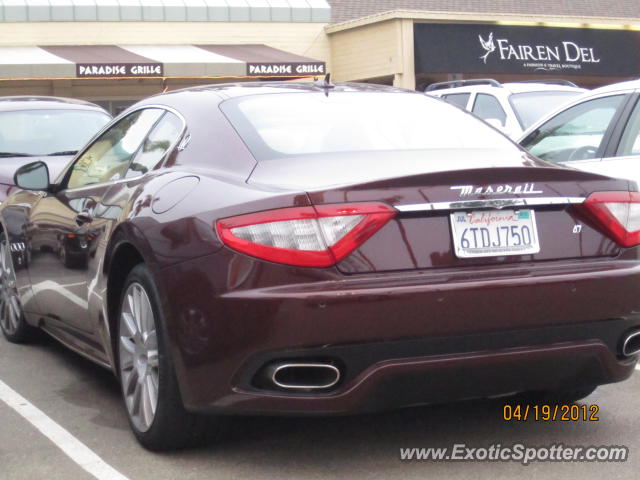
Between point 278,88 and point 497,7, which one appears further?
point 497,7

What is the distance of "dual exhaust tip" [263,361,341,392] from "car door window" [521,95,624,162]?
3682 millimetres

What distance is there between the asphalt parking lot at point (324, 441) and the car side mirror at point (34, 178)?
1154 mm

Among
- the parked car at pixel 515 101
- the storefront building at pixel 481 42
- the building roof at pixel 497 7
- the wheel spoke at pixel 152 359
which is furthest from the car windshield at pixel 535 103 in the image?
the building roof at pixel 497 7

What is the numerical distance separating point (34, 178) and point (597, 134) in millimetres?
3439

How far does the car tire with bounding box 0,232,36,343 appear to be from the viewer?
707 centimetres

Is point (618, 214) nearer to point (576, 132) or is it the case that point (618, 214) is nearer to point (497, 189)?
point (497, 189)

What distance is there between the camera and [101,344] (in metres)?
5.43

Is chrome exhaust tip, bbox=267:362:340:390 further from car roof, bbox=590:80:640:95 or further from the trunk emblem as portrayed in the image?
car roof, bbox=590:80:640:95

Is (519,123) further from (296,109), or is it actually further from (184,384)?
(184,384)

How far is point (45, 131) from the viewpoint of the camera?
11.2 metres

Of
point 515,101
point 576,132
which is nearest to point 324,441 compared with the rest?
point 576,132

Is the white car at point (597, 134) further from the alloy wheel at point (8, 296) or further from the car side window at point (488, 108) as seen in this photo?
the car side window at point (488, 108)

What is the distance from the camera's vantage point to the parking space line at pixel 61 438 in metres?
4.56

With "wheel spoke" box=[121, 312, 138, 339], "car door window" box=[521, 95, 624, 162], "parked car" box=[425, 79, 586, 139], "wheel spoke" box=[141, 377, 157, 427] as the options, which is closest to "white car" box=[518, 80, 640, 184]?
"car door window" box=[521, 95, 624, 162]
